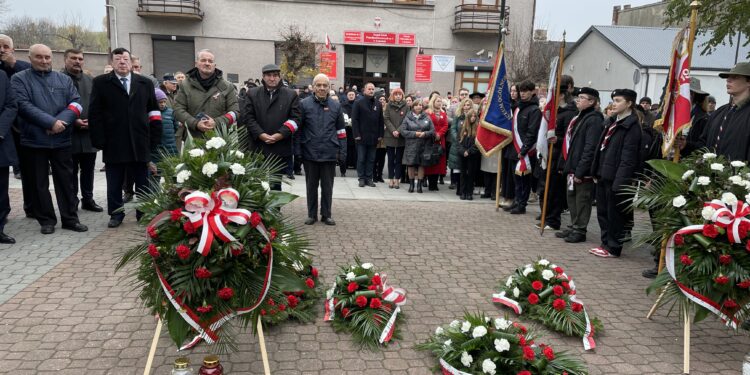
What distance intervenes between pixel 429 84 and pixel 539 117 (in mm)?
19819

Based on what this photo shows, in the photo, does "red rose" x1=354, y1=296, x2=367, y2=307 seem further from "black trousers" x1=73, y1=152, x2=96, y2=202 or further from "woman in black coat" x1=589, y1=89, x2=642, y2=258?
"black trousers" x1=73, y1=152, x2=96, y2=202

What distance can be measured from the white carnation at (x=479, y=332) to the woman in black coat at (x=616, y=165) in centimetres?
357

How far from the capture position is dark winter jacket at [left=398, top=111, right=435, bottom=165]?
10.6 meters

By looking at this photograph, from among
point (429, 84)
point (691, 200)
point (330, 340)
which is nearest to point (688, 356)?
point (691, 200)

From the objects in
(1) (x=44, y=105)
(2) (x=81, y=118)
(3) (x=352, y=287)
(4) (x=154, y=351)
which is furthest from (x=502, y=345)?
(2) (x=81, y=118)

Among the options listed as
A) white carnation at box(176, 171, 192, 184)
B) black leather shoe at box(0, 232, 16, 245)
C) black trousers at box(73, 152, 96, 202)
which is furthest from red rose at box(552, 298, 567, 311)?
black trousers at box(73, 152, 96, 202)

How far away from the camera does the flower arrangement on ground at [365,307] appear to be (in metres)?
4.28

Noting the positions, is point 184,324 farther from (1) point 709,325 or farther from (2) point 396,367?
(1) point 709,325

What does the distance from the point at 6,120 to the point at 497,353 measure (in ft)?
19.8

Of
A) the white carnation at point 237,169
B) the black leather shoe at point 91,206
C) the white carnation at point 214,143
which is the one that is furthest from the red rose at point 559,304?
the black leather shoe at point 91,206

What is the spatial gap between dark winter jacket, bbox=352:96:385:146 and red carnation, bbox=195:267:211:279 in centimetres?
827

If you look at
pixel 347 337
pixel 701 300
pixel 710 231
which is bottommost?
pixel 347 337

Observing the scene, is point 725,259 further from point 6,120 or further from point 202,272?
point 6,120

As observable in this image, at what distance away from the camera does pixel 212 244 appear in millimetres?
3068
